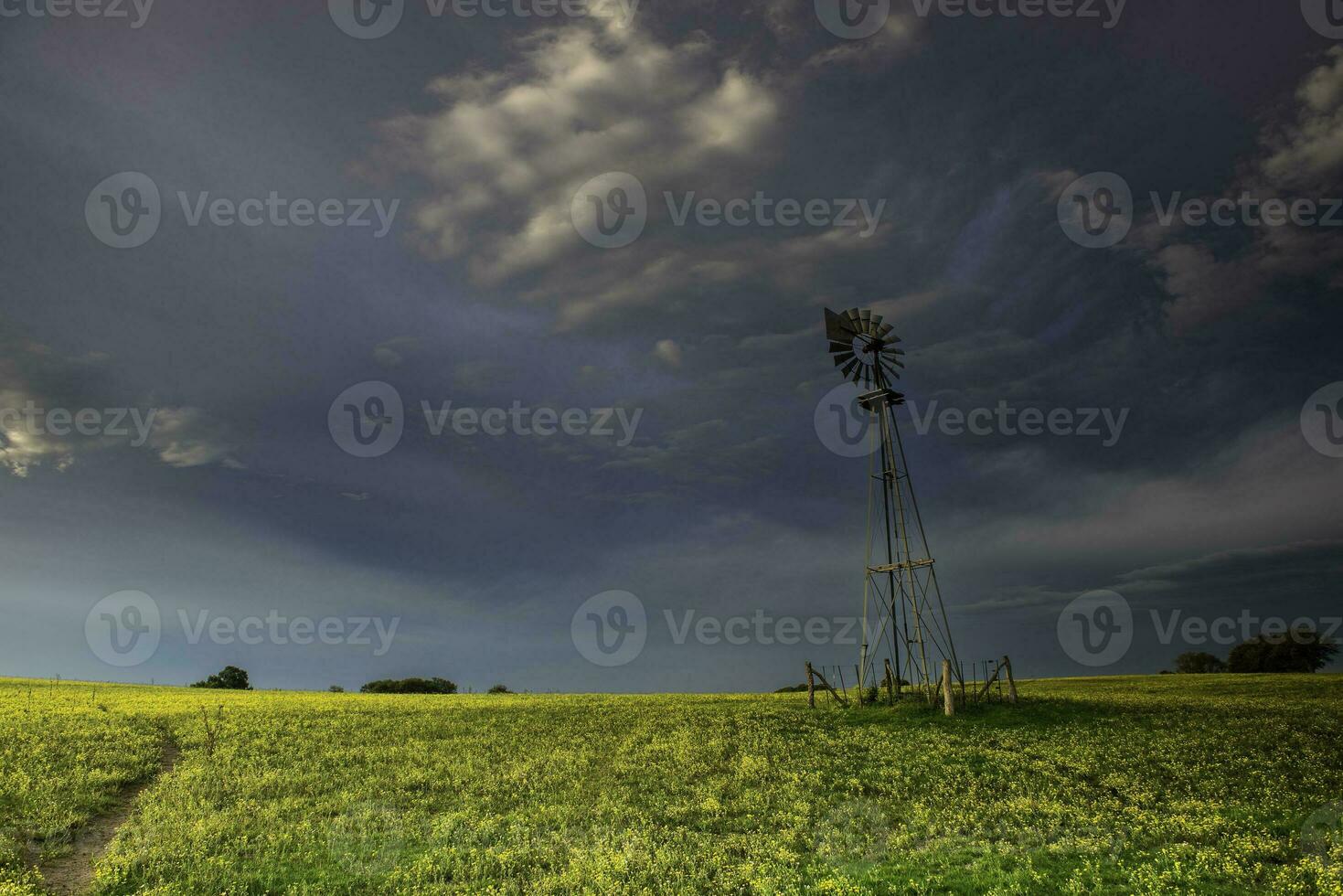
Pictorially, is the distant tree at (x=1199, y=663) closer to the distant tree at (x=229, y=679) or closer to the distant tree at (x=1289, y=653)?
the distant tree at (x=1289, y=653)

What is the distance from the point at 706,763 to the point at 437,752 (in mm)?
12819

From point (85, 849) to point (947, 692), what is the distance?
3652cm

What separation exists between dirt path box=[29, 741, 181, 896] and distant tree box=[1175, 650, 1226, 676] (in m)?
154

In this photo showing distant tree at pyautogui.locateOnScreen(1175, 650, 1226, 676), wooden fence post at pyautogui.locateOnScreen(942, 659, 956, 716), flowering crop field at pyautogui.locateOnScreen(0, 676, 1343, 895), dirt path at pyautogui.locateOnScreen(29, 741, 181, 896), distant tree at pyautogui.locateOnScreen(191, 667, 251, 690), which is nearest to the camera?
flowering crop field at pyautogui.locateOnScreen(0, 676, 1343, 895)

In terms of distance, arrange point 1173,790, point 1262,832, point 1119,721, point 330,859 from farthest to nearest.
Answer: point 1119,721
point 1173,790
point 330,859
point 1262,832

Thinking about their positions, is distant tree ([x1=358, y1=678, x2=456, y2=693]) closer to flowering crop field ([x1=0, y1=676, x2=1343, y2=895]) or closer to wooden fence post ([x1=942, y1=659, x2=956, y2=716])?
flowering crop field ([x1=0, y1=676, x2=1343, y2=895])

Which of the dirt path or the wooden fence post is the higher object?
the wooden fence post

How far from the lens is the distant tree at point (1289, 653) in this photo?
11362cm

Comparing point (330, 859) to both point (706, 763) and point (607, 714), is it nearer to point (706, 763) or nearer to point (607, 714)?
point (706, 763)

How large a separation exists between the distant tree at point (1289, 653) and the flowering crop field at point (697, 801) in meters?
95.0

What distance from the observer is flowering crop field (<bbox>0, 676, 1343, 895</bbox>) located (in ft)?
61.9

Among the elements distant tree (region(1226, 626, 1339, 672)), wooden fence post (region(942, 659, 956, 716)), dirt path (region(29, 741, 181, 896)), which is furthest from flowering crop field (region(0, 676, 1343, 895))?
distant tree (region(1226, 626, 1339, 672))

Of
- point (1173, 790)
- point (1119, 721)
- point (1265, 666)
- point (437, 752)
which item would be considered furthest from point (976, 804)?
point (1265, 666)

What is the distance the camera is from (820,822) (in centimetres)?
2327
